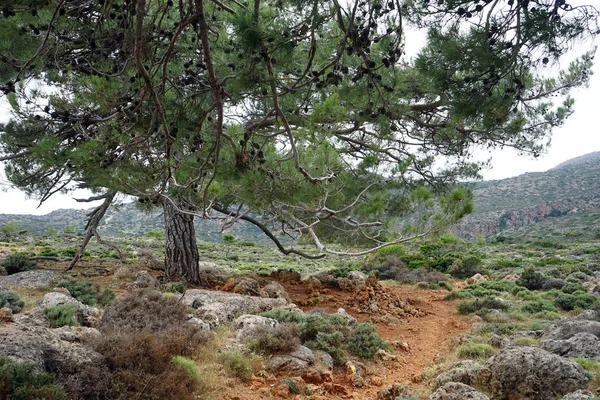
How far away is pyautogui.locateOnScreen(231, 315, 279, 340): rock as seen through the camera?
20.4 feet

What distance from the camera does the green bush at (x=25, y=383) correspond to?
3.21 meters

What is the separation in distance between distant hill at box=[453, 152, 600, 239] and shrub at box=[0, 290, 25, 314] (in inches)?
1530

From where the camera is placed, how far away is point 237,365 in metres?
5.11

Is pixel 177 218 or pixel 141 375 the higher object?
pixel 177 218

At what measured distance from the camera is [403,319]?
32.4 feet

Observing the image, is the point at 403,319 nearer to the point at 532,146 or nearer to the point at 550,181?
the point at 532,146

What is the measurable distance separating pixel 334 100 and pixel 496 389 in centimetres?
359

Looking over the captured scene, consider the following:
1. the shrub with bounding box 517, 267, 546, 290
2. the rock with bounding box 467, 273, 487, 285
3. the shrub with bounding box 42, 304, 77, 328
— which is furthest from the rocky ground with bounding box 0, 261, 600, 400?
the rock with bounding box 467, 273, 487, 285

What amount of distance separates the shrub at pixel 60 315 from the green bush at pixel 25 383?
2759 millimetres

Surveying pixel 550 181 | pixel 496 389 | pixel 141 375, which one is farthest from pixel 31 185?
pixel 550 181

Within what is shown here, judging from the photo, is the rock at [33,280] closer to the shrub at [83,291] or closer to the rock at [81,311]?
the shrub at [83,291]

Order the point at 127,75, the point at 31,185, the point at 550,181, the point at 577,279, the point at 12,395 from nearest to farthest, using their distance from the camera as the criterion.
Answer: the point at 12,395
the point at 127,75
the point at 31,185
the point at 577,279
the point at 550,181

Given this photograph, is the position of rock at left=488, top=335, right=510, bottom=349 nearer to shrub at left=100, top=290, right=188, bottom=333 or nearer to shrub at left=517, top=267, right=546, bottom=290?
shrub at left=100, top=290, right=188, bottom=333

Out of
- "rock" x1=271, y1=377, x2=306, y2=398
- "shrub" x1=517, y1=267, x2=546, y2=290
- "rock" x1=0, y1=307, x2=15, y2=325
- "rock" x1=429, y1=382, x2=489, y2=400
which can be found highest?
"rock" x1=0, y1=307, x2=15, y2=325
